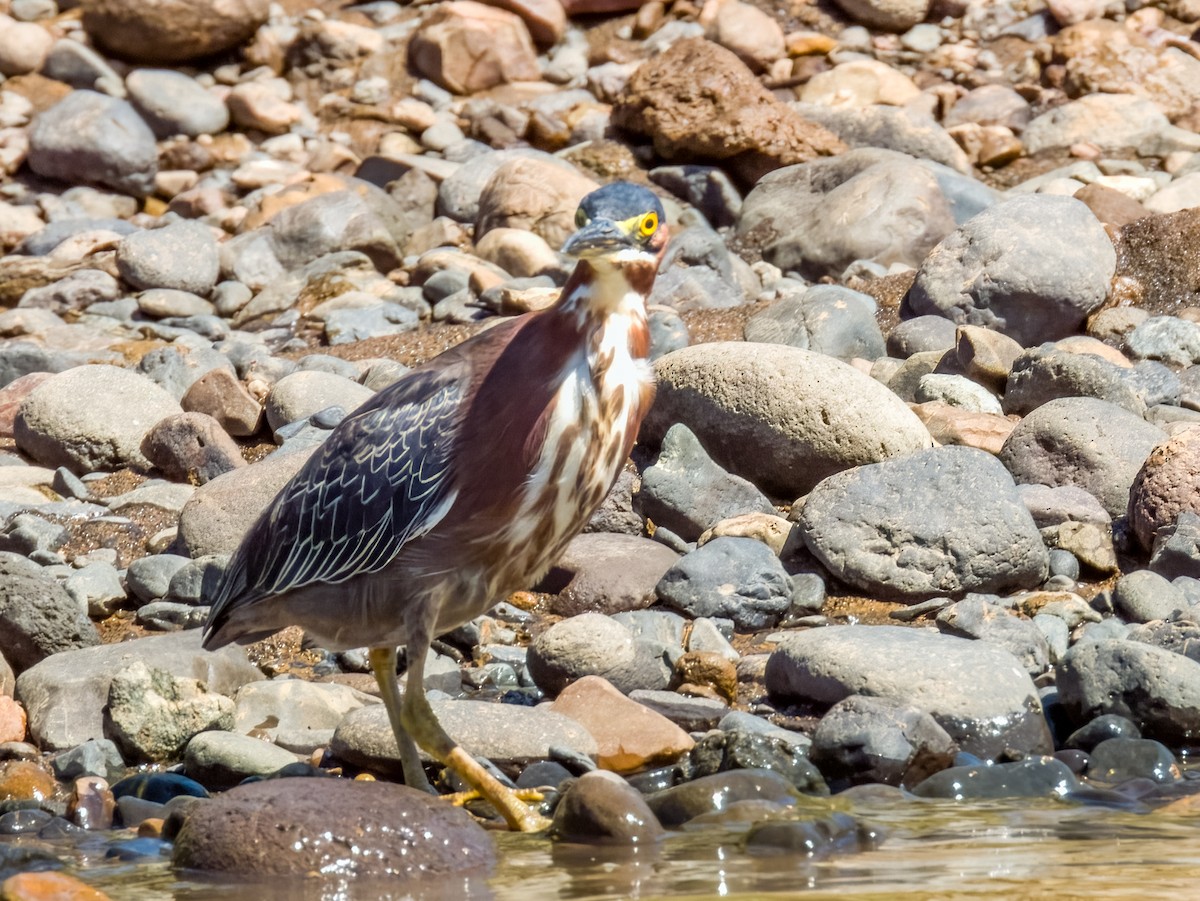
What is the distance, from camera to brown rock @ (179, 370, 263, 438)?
1056cm

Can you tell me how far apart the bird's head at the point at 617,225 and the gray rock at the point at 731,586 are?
10.5 feet

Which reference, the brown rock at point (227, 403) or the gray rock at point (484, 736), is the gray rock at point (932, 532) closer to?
the gray rock at point (484, 736)

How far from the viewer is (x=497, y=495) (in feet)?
17.4

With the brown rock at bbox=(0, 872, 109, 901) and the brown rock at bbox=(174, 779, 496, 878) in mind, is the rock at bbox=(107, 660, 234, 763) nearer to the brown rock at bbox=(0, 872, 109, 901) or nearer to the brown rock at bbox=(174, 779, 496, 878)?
the brown rock at bbox=(174, 779, 496, 878)

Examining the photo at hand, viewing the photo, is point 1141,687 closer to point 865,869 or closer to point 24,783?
Result: point 865,869

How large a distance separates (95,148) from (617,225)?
1457cm

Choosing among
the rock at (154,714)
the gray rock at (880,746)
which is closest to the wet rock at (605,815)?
the gray rock at (880,746)

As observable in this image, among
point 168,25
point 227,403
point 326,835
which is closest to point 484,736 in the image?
point 326,835

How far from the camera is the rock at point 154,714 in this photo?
21.2 ft

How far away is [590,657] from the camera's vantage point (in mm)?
7004

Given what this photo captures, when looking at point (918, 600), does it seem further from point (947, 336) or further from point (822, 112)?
point (822, 112)

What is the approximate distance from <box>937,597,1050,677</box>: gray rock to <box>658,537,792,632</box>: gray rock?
2.70 feet

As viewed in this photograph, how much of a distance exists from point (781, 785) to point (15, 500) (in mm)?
5633

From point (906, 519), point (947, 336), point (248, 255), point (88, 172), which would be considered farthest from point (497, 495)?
point (88, 172)
